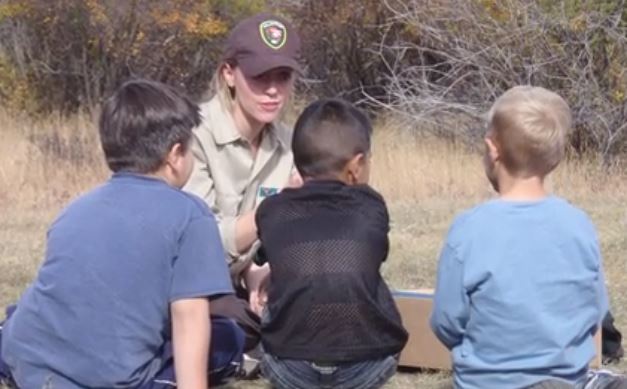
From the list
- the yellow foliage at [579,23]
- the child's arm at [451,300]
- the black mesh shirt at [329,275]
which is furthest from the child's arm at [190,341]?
the yellow foliage at [579,23]

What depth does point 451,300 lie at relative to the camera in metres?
3.75

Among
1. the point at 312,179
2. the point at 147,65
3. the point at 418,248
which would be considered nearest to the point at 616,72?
the point at 418,248

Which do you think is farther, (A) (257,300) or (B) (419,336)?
(B) (419,336)

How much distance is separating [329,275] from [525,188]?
70cm

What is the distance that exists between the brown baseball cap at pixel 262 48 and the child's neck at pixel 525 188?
124cm

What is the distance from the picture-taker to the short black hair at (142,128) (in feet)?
12.1

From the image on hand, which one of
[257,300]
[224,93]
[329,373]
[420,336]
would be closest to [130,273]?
[329,373]

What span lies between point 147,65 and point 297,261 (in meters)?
14.9

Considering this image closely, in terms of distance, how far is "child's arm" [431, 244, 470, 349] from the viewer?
3723 millimetres

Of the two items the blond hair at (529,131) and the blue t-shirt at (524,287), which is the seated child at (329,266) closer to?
the blue t-shirt at (524,287)

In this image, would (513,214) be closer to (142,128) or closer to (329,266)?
(329,266)

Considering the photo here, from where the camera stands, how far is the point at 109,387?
12.0 ft

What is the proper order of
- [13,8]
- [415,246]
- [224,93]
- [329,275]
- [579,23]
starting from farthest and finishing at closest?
[13,8], [579,23], [415,246], [224,93], [329,275]

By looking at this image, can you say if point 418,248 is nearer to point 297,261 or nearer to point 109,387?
point 297,261
